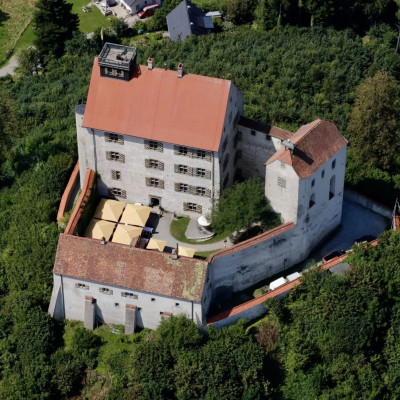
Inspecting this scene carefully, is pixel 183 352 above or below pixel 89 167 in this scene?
below

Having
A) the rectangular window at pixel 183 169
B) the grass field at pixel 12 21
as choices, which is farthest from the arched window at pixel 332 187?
the grass field at pixel 12 21

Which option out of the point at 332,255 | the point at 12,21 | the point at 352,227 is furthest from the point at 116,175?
the point at 12,21

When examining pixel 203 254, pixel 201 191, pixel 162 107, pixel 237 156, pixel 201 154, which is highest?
pixel 162 107

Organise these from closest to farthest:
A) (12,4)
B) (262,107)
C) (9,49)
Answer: (262,107)
(9,49)
(12,4)

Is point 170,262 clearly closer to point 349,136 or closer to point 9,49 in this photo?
point 349,136

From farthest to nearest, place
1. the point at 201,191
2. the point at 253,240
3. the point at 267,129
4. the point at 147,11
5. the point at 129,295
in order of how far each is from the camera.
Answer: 1. the point at 147,11
2. the point at 267,129
3. the point at 201,191
4. the point at 253,240
5. the point at 129,295

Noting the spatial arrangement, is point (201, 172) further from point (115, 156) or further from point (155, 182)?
point (115, 156)

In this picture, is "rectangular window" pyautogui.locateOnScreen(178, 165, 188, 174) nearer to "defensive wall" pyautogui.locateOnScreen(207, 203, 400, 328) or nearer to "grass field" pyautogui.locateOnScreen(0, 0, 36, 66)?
"defensive wall" pyautogui.locateOnScreen(207, 203, 400, 328)

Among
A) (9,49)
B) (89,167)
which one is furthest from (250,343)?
(9,49)
